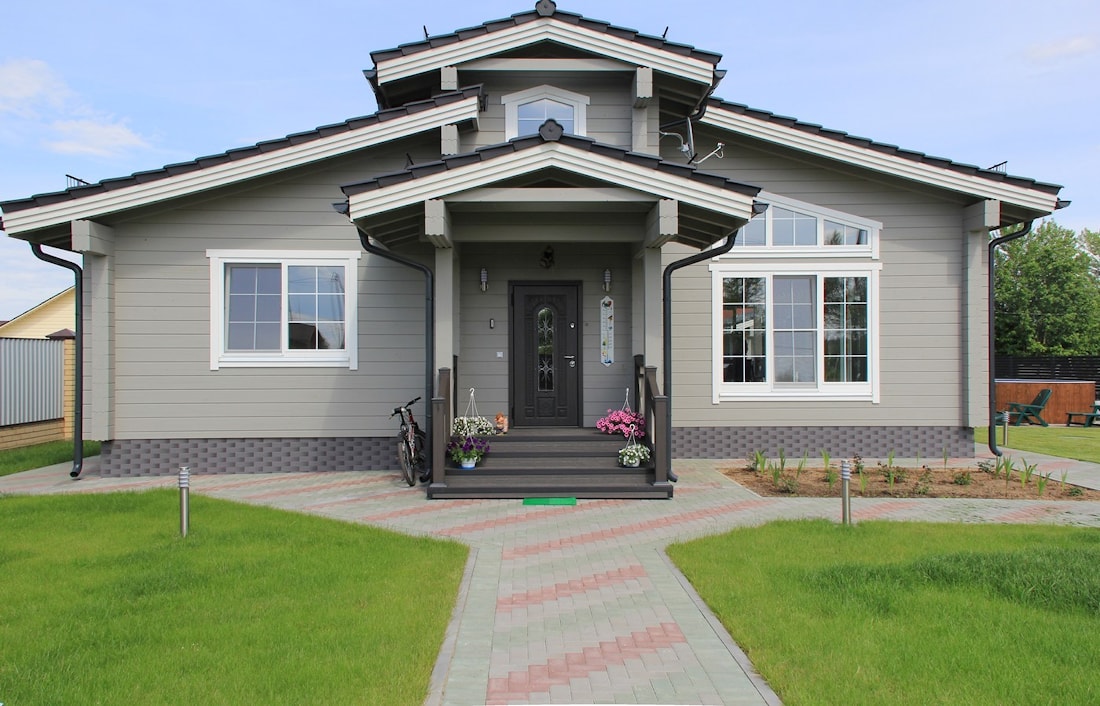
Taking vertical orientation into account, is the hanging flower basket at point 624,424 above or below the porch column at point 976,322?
below

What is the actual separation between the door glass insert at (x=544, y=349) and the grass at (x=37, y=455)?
780 cm

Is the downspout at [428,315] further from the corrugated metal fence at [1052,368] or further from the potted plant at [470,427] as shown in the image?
the corrugated metal fence at [1052,368]

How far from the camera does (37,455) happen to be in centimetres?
1318

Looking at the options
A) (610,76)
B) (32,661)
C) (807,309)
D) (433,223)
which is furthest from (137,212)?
(807,309)

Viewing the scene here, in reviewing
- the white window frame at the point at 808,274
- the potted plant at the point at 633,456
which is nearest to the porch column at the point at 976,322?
the white window frame at the point at 808,274

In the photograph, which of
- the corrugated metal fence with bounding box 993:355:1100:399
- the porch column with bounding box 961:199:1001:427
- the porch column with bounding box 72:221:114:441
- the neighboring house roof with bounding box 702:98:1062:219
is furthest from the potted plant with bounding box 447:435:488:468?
the corrugated metal fence with bounding box 993:355:1100:399

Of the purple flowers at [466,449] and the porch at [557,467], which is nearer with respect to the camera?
the porch at [557,467]

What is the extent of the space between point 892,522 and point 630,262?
5.59 metres

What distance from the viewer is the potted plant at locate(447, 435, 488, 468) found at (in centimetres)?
945

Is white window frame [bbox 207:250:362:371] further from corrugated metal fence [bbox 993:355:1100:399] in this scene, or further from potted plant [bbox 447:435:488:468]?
corrugated metal fence [bbox 993:355:1100:399]

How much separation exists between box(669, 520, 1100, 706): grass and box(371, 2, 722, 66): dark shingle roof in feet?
22.9

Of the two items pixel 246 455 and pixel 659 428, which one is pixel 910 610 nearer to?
pixel 659 428

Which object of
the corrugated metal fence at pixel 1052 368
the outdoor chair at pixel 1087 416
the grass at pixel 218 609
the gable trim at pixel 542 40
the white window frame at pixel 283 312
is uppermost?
the gable trim at pixel 542 40

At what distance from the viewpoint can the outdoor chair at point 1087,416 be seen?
19.4 metres
